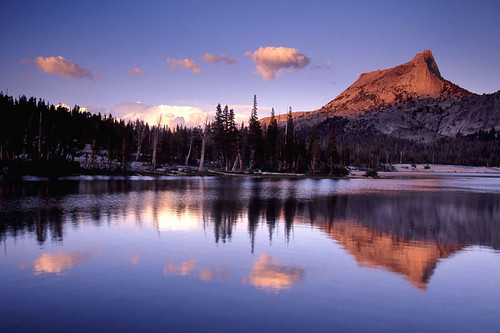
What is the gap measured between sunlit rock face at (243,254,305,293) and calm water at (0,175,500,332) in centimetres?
6

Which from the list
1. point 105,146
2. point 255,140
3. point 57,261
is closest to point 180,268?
point 57,261

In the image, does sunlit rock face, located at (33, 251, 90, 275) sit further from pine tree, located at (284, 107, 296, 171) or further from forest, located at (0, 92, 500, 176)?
pine tree, located at (284, 107, 296, 171)

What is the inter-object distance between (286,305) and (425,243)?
10930 millimetres

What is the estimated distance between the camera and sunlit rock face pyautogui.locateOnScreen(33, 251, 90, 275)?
1125cm

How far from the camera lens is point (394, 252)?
1483 cm

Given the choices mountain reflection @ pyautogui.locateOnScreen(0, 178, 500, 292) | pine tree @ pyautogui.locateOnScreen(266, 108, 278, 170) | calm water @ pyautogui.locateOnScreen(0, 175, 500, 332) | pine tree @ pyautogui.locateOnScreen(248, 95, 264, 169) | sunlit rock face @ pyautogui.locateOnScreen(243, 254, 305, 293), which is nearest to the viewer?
calm water @ pyautogui.locateOnScreen(0, 175, 500, 332)

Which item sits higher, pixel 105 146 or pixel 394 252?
pixel 105 146

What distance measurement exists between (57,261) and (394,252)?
12855 millimetres

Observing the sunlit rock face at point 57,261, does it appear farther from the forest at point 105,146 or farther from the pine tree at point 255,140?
the pine tree at point 255,140

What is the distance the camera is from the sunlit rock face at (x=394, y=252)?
40.1ft

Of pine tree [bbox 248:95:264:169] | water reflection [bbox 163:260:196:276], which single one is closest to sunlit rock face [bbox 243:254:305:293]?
water reflection [bbox 163:260:196:276]

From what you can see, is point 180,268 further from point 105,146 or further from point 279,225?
point 105,146

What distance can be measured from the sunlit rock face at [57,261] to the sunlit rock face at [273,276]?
591 centimetres

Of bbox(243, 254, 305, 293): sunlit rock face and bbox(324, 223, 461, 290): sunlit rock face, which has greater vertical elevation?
bbox(243, 254, 305, 293): sunlit rock face
